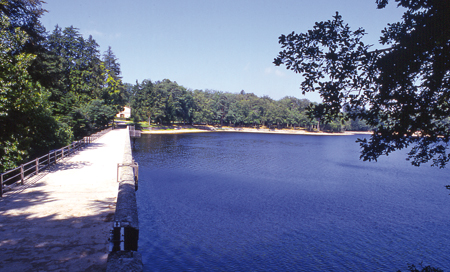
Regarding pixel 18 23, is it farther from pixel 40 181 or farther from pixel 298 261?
pixel 298 261

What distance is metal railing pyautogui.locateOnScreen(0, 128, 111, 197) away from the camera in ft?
38.4

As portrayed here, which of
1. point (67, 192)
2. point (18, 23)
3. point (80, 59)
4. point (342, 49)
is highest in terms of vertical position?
point (80, 59)

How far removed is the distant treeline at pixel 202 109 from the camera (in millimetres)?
86688

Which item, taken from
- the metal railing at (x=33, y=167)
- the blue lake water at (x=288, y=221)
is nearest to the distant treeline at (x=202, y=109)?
the blue lake water at (x=288, y=221)

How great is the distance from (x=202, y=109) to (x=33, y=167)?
3748 inches

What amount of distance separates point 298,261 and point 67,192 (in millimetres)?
10865

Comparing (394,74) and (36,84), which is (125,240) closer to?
(394,74)

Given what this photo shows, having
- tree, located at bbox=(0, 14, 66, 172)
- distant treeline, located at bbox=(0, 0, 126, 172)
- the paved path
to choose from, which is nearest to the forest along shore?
distant treeline, located at bbox=(0, 0, 126, 172)

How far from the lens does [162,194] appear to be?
23.7 m

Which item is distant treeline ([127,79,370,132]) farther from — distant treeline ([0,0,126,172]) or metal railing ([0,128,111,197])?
metal railing ([0,128,111,197])

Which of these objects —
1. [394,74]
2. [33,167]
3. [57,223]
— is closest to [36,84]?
[33,167]

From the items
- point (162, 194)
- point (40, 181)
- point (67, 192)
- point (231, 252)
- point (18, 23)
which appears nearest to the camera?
point (67, 192)

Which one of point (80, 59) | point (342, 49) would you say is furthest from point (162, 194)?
point (80, 59)

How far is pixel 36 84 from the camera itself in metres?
21.4
